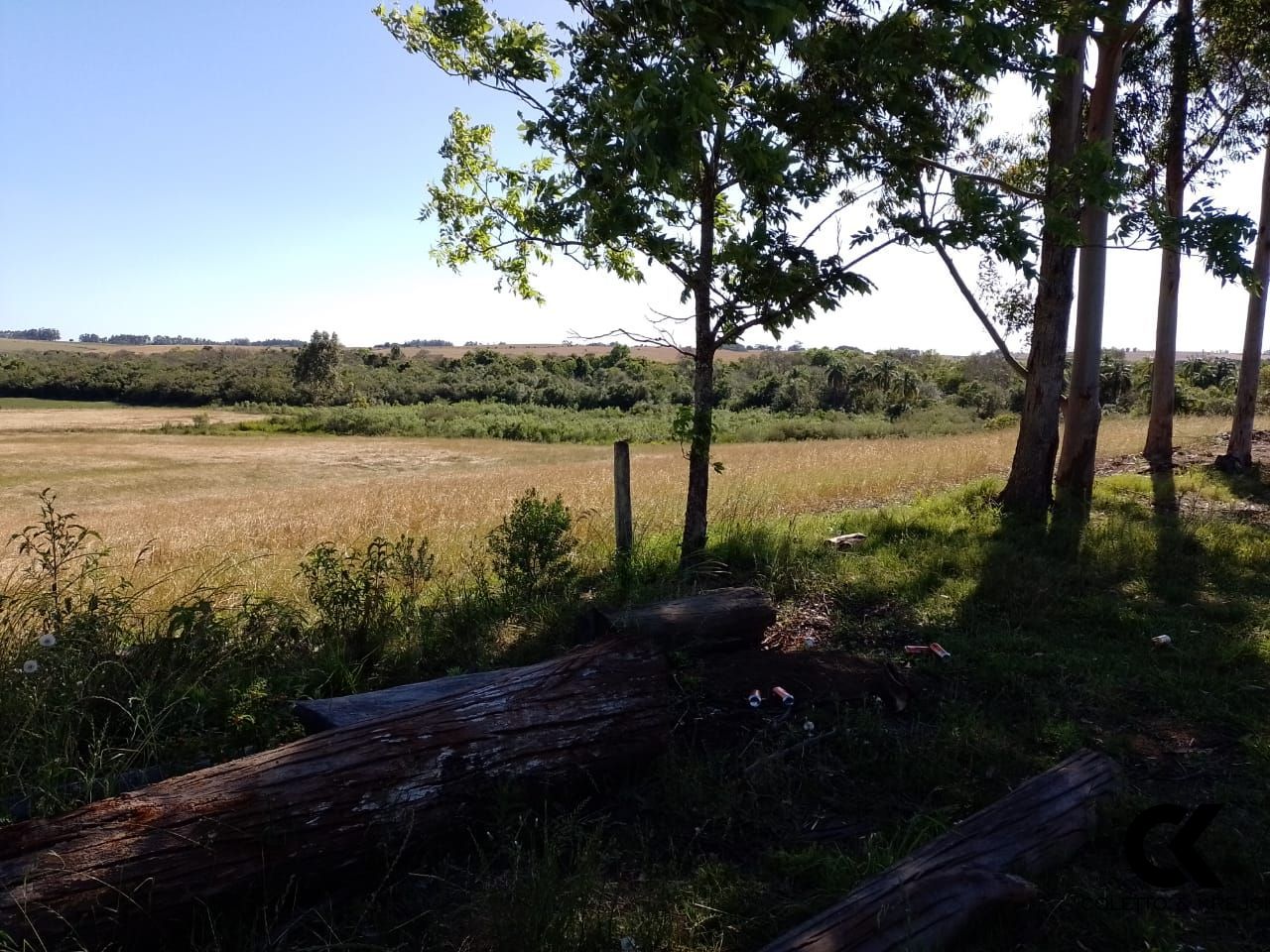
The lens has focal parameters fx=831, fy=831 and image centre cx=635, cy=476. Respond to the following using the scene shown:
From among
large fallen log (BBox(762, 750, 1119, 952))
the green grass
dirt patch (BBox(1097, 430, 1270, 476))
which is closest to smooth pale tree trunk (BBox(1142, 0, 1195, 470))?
dirt patch (BBox(1097, 430, 1270, 476))

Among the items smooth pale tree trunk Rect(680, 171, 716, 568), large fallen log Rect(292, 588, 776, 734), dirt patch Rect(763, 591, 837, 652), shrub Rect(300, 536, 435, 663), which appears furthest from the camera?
smooth pale tree trunk Rect(680, 171, 716, 568)

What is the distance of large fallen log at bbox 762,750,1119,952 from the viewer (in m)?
2.56

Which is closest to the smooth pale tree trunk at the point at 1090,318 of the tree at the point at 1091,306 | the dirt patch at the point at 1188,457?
the tree at the point at 1091,306

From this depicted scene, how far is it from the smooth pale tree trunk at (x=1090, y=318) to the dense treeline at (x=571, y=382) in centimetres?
4597

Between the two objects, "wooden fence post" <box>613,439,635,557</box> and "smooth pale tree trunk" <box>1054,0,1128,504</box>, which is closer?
"wooden fence post" <box>613,439,635,557</box>

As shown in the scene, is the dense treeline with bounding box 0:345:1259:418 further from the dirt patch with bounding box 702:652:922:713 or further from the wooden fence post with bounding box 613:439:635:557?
the dirt patch with bounding box 702:652:922:713

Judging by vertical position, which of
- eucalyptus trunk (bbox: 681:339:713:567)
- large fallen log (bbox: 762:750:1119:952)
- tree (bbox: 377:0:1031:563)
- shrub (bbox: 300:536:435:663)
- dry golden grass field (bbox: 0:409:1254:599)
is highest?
tree (bbox: 377:0:1031:563)

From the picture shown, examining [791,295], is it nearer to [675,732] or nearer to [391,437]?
[675,732]

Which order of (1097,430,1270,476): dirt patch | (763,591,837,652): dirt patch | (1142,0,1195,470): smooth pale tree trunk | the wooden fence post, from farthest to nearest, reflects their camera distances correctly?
(1097,430,1270,476): dirt patch < (1142,0,1195,470): smooth pale tree trunk < the wooden fence post < (763,591,837,652): dirt patch

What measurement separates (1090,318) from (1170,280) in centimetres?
422

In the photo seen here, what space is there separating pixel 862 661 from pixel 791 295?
2.91 meters

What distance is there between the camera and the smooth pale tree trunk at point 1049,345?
9461mm

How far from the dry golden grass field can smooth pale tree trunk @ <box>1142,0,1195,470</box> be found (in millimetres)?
2623

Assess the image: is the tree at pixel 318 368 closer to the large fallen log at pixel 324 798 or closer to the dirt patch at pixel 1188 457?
Answer: the dirt patch at pixel 1188 457
